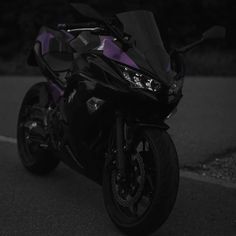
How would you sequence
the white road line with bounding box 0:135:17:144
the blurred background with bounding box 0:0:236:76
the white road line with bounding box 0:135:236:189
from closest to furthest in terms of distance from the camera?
the white road line with bounding box 0:135:236:189 → the white road line with bounding box 0:135:17:144 → the blurred background with bounding box 0:0:236:76

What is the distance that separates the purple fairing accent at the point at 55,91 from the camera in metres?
4.72

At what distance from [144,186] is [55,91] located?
1.35 m

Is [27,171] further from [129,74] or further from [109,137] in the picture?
[129,74]

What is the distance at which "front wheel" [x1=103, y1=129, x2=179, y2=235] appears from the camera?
143 inches

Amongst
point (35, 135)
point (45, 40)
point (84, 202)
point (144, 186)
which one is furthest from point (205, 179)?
point (45, 40)

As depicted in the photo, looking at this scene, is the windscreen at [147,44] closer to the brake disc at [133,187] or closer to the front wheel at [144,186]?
the front wheel at [144,186]

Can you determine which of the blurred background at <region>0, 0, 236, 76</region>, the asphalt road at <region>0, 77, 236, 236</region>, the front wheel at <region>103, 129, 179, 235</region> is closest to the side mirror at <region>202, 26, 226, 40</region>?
the front wheel at <region>103, 129, 179, 235</region>

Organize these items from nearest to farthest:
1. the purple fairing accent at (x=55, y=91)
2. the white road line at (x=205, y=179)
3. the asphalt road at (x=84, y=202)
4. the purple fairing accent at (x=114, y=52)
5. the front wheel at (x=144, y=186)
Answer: the front wheel at (x=144, y=186) < the purple fairing accent at (x=114, y=52) < the asphalt road at (x=84, y=202) < the purple fairing accent at (x=55, y=91) < the white road line at (x=205, y=179)

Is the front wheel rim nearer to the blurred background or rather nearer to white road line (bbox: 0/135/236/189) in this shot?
white road line (bbox: 0/135/236/189)

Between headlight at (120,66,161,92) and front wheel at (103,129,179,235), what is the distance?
0.27 metres

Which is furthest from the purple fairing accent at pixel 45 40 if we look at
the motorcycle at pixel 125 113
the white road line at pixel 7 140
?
the white road line at pixel 7 140

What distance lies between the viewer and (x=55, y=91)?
480cm

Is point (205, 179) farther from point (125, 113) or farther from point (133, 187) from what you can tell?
point (125, 113)

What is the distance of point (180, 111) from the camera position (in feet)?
28.9
